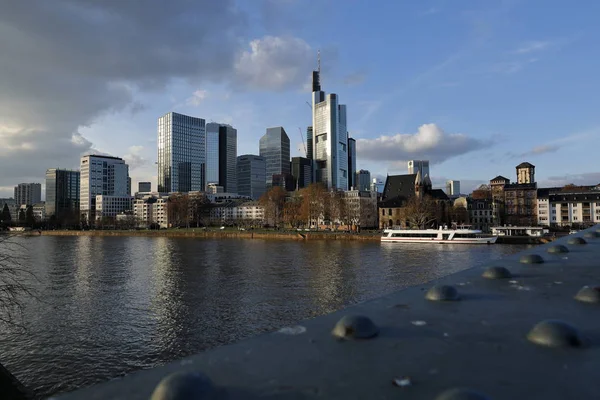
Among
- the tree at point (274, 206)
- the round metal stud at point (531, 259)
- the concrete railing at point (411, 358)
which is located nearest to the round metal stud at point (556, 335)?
the concrete railing at point (411, 358)

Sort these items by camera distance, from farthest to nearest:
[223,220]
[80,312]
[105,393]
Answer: [223,220] → [80,312] → [105,393]

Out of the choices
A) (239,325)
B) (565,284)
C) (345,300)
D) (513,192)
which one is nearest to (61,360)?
(239,325)

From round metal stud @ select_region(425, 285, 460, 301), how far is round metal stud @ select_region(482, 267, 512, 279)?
1132 mm

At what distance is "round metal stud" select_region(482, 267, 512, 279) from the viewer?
4727 mm

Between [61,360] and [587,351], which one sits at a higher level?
[587,351]

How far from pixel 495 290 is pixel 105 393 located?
3541 millimetres

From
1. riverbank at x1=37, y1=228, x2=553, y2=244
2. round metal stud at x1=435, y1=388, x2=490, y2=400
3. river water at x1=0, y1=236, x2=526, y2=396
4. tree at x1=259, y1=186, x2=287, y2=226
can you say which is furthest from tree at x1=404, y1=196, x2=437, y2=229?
round metal stud at x1=435, y1=388, x2=490, y2=400

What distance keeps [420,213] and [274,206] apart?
5430cm

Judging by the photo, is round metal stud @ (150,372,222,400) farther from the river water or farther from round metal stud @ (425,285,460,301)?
the river water

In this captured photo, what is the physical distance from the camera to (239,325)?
2005cm

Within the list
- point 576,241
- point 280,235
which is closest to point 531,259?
point 576,241

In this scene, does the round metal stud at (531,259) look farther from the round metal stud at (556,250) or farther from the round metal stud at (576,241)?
the round metal stud at (576,241)

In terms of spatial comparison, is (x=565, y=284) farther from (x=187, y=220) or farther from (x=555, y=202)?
(x=187, y=220)

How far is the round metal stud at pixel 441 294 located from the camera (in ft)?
12.2
